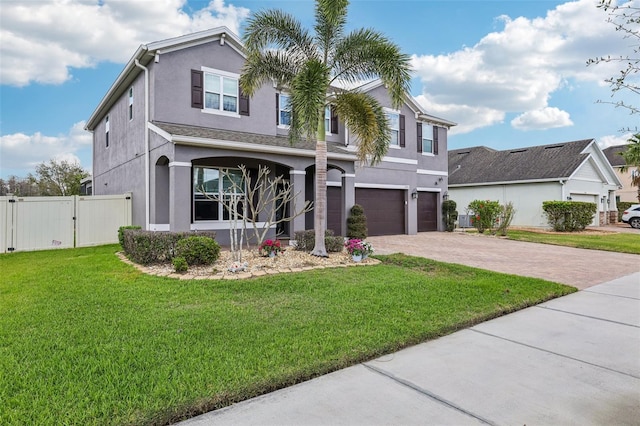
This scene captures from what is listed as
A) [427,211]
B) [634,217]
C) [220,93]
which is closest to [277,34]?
[220,93]

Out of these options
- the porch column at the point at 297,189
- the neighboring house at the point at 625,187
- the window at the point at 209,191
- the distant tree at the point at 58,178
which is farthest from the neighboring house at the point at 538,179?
the distant tree at the point at 58,178

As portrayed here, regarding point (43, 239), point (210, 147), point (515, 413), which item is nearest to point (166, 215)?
point (210, 147)

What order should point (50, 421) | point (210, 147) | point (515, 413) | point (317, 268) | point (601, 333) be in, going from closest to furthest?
point (50, 421), point (515, 413), point (601, 333), point (317, 268), point (210, 147)

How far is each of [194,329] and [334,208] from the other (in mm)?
11908

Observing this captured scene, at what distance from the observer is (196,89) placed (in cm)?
1254

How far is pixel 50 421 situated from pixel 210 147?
9122mm

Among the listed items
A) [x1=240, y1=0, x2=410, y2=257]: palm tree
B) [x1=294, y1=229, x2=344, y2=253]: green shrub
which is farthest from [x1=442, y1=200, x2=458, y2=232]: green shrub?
[x1=294, y1=229, x2=344, y2=253]: green shrub

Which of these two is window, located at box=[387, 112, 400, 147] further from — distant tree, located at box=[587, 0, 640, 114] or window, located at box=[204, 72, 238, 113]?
distant tree, located at box=[587, 0, 640, 114]

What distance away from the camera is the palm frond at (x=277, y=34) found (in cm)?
975

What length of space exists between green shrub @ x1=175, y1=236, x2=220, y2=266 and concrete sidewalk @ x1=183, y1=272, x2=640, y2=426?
5.57m

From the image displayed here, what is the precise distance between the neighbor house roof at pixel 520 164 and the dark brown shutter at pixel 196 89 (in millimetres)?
21303

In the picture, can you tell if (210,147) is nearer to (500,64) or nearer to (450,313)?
(450,313)

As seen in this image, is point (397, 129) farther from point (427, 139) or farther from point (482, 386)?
point (482, 386)

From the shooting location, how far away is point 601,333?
15.9 feet
